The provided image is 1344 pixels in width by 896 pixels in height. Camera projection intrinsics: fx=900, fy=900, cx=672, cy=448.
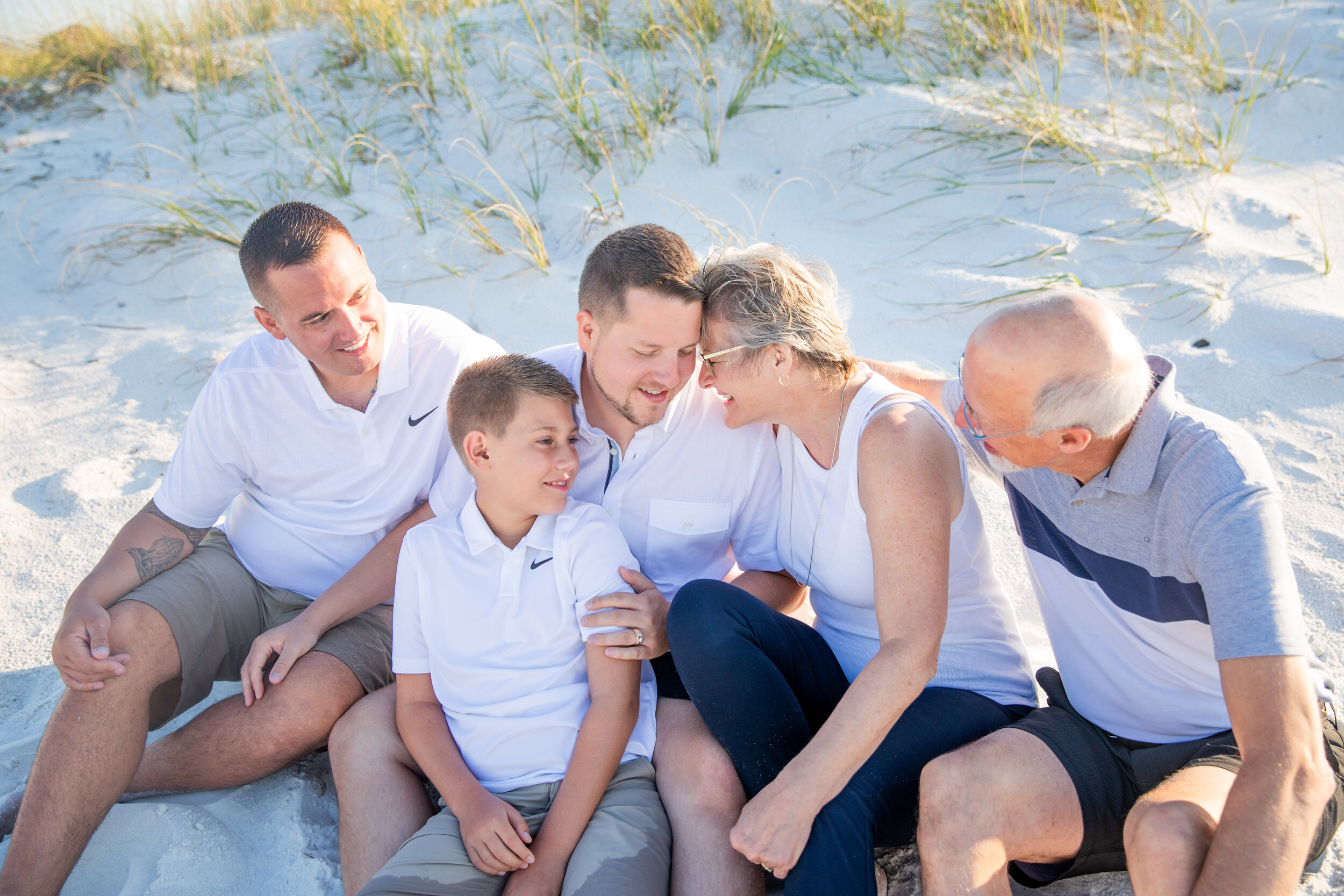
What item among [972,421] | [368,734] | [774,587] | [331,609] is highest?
[972,421]

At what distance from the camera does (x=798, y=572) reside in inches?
101

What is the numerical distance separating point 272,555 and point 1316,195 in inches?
189

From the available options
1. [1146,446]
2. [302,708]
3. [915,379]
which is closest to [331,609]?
[302,708]

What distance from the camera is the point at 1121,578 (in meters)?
2.03

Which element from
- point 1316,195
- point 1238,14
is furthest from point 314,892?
point 1238,14

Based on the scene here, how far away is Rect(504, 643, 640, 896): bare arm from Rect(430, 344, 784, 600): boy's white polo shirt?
16.3 inches

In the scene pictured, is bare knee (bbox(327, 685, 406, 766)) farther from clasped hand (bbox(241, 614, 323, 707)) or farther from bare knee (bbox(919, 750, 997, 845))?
bare knee (bbox(919, 750, 997, 845))

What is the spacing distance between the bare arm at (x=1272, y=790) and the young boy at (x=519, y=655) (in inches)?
45.8

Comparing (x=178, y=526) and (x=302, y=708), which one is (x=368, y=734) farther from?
(x=178, y=526)

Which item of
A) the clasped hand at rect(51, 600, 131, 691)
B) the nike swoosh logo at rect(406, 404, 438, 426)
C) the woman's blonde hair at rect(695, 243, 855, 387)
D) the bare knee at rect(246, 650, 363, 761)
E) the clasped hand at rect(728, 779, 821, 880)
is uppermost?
the woman's blonde hair at rect(695, 243, 855, 387)

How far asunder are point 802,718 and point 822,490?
576 millimetres

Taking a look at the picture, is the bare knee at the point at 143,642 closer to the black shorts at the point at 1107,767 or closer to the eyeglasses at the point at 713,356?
the eyeglasses at the point at 713,356

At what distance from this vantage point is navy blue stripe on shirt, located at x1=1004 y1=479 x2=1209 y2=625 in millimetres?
1933

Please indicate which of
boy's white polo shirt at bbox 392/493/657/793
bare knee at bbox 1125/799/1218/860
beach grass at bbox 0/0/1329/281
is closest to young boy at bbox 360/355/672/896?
boy's white polo shirt at bbox 392/493/657/793
